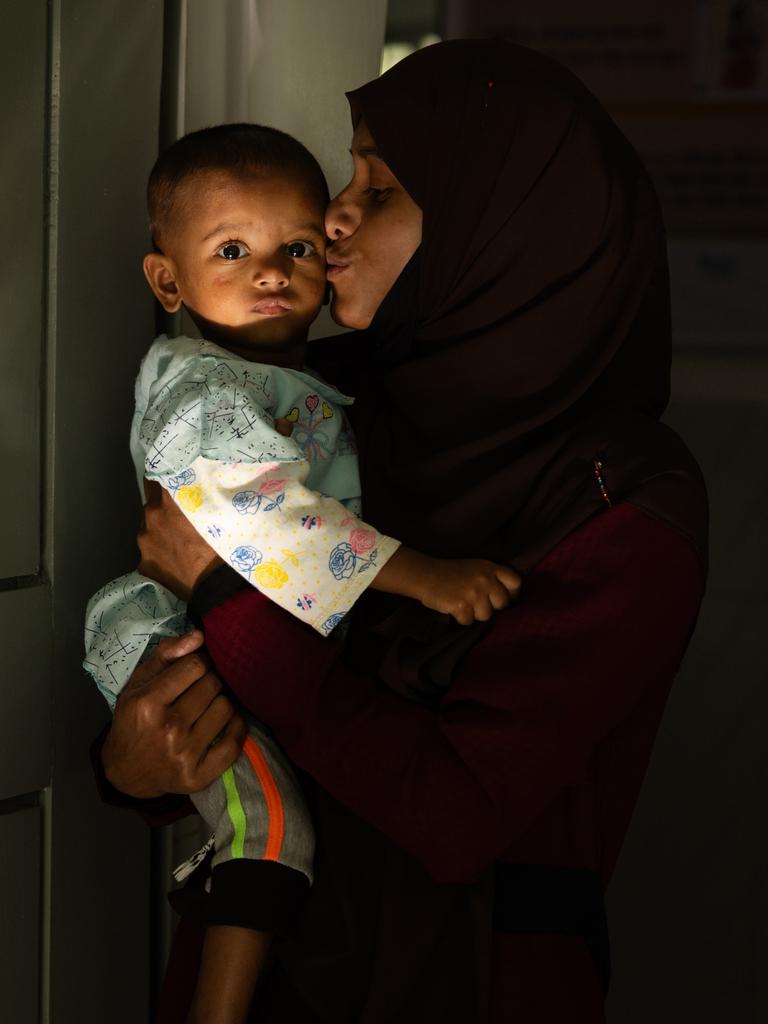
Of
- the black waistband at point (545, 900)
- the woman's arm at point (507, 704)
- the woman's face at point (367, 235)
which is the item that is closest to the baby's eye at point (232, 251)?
the woman's face at point (367, 235)

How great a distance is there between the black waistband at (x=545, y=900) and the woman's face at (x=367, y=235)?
0.75m

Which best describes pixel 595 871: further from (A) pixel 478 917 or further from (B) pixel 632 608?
(B) pixel 632 608

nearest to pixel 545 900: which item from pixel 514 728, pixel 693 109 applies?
pixel 514 728

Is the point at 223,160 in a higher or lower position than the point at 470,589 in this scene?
higher

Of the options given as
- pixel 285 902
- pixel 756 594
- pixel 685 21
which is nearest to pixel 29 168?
pixel 285 902

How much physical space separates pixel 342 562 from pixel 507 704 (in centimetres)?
27

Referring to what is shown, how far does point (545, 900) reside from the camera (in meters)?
1.24

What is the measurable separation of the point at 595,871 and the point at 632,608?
1.06 ft

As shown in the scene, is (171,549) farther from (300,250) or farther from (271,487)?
(300,250)

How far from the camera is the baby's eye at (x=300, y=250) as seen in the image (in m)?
1.53

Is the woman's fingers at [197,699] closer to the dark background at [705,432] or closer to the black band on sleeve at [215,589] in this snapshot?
the black band on sleeve at [215,589]

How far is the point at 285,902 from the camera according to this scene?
130 centimetres

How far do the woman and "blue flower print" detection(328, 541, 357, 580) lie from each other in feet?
0.29

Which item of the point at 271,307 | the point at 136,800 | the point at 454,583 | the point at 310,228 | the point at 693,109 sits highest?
the point at 693,109
